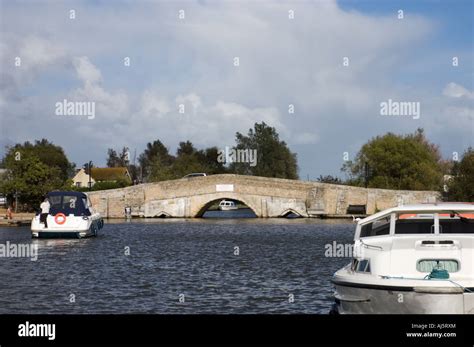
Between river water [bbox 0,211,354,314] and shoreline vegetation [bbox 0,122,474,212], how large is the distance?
1019 inches

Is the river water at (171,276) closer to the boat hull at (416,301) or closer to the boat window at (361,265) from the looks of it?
the boat window at (361,265)

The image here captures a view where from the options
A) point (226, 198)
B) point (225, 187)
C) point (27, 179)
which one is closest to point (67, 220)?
point (27, 179)

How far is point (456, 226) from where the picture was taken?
13.8 metres

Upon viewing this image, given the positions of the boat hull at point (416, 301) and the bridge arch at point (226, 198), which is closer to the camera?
the boat hull at point (416, 301)

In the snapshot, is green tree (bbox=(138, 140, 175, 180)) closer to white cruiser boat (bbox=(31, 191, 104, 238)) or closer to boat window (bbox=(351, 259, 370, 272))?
white cruiser boat (bbox=(31, 191, 104, 238))

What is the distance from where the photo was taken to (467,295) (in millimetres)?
11289

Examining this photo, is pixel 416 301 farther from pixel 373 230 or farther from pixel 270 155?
pixel 270 155

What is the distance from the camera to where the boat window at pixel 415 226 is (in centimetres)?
1381

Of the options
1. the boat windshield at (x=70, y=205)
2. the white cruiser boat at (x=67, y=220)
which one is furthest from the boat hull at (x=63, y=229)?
the boat windshield at (x=70, y=205)

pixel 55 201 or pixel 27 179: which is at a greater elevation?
pixel 27 179

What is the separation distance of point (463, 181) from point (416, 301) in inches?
1959

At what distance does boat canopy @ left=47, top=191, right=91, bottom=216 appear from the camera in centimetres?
4159

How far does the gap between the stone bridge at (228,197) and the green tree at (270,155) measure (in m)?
32.2

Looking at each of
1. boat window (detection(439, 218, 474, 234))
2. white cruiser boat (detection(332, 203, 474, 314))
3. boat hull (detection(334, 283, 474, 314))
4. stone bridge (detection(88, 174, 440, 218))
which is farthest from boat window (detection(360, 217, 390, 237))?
stone bridge (detection(88, 174, 440, 218))
